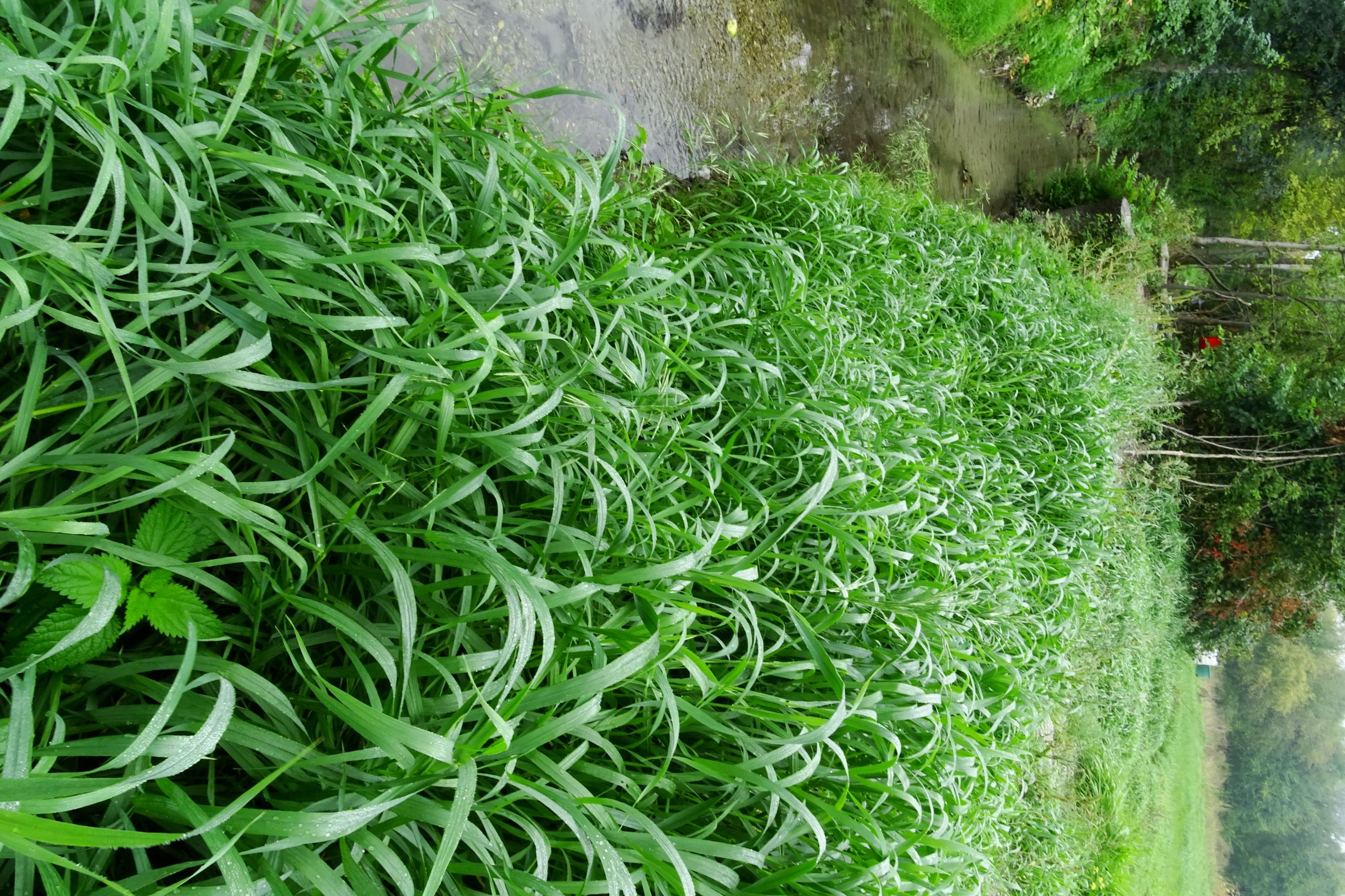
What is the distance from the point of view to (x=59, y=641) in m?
0.78

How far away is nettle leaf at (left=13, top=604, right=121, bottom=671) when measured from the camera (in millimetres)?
790

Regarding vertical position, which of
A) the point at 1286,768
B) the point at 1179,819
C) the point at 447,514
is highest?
the point at 1286,768

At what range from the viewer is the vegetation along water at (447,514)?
2.81 ft

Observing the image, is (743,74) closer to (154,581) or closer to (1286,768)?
(154,581)

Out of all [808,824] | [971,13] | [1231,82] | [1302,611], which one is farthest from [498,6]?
[1302,611]

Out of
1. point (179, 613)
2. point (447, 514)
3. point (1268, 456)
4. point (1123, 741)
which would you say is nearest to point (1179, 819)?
point (1268, 456)

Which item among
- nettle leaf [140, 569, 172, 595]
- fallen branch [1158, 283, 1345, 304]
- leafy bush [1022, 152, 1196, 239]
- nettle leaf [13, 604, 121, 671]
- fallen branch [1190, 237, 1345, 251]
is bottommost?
nettle leaf [13, 604, 121, 671]

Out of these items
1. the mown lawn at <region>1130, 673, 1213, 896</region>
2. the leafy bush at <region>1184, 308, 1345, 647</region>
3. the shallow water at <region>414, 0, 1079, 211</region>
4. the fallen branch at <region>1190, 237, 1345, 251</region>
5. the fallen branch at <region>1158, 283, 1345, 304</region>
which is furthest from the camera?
the fallen branch at <region>1190, 237, 1345, 251</region>

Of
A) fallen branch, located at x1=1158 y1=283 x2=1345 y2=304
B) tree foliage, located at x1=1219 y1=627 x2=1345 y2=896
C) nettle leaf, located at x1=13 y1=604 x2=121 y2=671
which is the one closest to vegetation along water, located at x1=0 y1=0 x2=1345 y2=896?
nettle leaf, located at x1=13 y1=604 x2=121 y2=671

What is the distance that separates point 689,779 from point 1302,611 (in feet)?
28.3

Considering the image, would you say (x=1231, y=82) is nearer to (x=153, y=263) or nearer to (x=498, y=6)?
(x=498, y=6)

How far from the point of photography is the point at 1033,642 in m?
2.54

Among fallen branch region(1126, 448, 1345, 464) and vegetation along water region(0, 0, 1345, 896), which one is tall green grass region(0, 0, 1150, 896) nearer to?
vegetation along water region(0, 0, 1345, 896)

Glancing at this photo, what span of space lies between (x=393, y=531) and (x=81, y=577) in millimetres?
385
